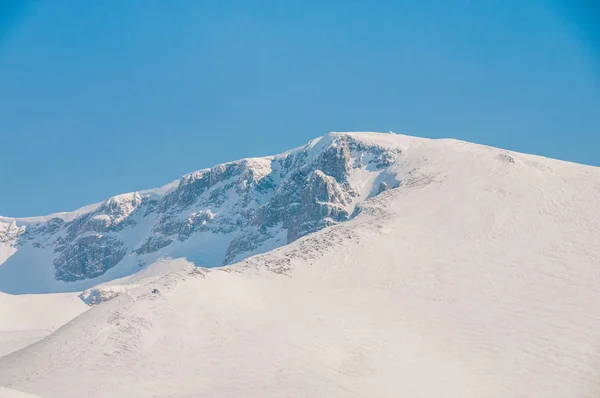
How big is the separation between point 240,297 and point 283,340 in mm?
9226

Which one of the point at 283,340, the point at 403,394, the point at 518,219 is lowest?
the point at 403,394

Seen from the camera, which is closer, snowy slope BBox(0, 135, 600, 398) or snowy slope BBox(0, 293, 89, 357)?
snowy slope BBox(0, 135, 600, 398)

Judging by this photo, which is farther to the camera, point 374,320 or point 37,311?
point 37,311

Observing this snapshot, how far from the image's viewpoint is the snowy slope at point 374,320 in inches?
1811

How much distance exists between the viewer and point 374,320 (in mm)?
57250

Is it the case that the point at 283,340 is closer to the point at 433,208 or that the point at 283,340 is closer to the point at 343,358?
the point at 343,358

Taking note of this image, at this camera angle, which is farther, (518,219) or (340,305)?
(518,219)

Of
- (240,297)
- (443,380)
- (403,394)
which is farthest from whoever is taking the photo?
(240,297)

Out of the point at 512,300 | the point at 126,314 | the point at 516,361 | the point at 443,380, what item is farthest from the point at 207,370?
the point at 512,300

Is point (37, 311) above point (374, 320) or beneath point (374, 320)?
above

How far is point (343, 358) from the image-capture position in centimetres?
4922

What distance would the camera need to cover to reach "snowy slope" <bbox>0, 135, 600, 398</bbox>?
46000 millimetres

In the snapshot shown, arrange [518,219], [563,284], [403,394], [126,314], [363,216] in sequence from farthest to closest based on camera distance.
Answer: [363,216], [518,219], [563,284], [126,314], [403,394]

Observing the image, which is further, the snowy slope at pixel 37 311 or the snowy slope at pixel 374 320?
the snowy slope at pixel 37 311
